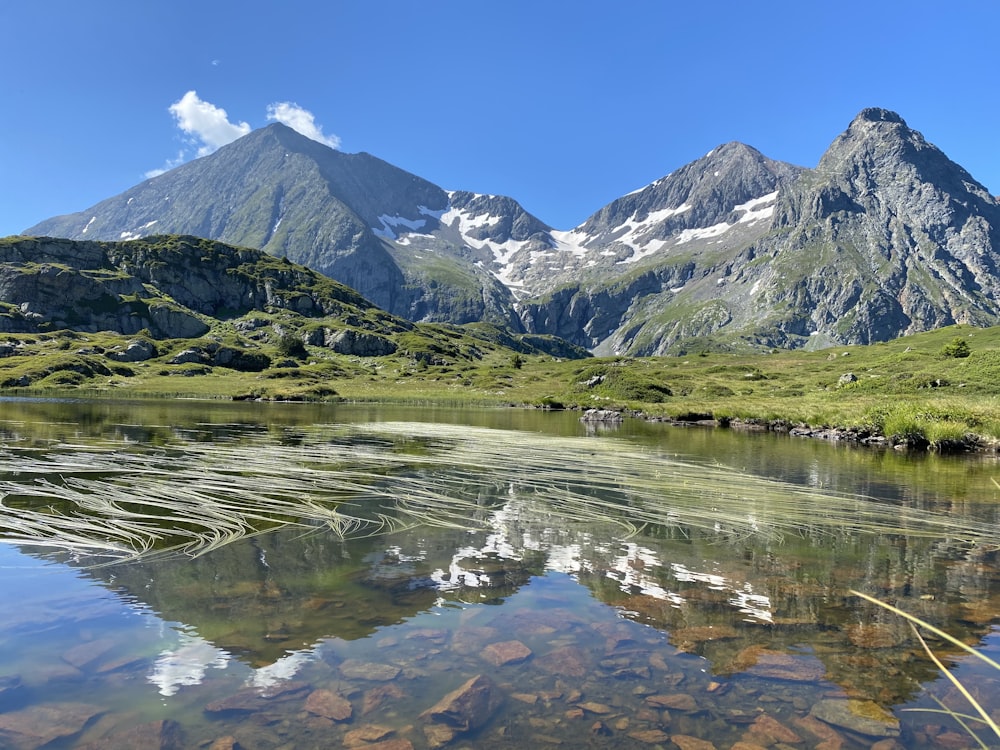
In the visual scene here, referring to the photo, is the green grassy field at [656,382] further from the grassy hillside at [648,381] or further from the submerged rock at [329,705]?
the submerged rock at [329,705]

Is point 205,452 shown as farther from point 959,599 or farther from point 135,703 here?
point 959,599

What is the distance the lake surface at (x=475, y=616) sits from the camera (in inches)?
198

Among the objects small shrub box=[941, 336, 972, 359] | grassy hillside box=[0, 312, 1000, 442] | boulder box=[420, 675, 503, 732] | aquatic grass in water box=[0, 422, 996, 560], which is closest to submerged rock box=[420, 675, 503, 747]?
boulder box=[420, 675, 503, 732]

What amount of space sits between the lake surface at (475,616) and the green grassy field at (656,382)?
30721 millimetres

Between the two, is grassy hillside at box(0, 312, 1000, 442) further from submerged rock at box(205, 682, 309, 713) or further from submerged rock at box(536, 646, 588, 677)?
Result: submerged rock at box(205, 682, 309, 713)

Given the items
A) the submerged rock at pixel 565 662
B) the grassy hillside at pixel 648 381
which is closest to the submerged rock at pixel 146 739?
the submerged rock at pixel 565 662

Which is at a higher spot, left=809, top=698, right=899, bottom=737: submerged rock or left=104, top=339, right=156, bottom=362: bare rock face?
left=104, top=339, right=156, bottom=362: bare rock face

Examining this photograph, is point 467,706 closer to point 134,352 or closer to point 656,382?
point 656,382

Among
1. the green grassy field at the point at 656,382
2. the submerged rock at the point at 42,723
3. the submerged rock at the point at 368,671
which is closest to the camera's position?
the submerged rock at the point at 42,723

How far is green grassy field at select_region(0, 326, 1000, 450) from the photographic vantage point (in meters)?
43.2

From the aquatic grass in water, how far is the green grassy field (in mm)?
24573

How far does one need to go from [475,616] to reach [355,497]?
27.2 ft

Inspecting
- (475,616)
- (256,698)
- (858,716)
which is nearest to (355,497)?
(475,616)

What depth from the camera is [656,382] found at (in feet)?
292
